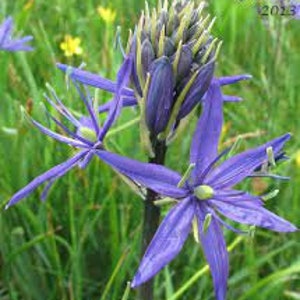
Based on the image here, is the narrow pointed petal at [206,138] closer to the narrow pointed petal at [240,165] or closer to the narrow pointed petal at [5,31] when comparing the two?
the narrow pointed petal at [240,165]

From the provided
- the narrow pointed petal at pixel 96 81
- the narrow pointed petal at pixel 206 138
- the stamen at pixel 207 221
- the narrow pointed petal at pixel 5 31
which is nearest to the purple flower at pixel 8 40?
the narrow pointed petal at pixel 5 31

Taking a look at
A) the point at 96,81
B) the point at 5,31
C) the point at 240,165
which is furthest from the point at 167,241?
the point at 5,31

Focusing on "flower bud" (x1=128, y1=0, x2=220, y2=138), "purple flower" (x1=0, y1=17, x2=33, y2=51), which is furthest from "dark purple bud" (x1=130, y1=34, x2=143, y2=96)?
"purple flower" (x1=0, y1=17, x2=33, y2=51)

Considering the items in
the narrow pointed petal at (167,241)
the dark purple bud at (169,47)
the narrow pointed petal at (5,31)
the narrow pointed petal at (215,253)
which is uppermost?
the dark purple bud at (169,47)

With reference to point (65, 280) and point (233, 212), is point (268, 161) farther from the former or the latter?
point (65, 280)

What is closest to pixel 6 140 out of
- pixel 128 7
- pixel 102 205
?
pixel 102 205

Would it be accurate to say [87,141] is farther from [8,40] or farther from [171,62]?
[8,40]

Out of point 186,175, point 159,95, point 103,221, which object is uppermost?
point 159,95
